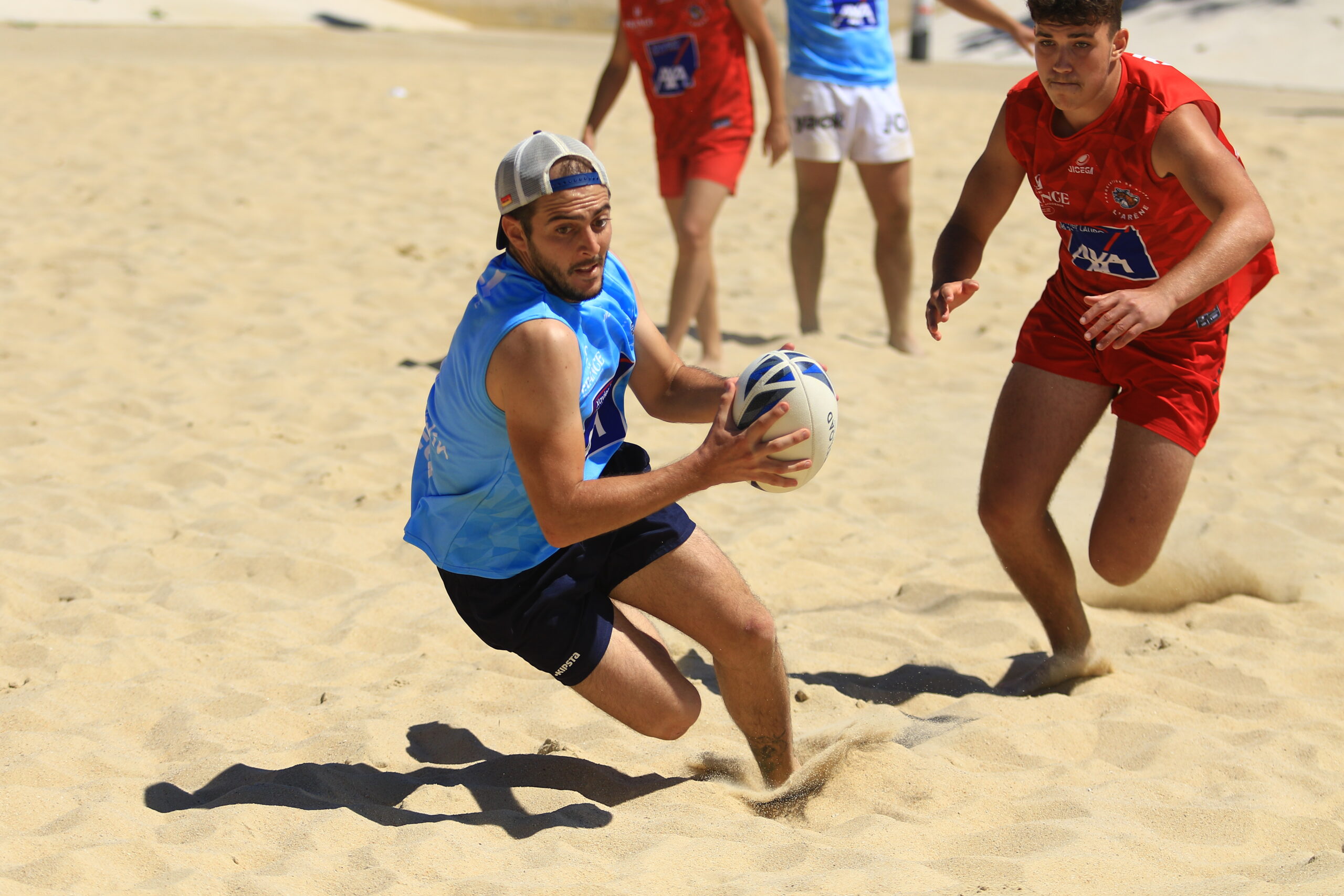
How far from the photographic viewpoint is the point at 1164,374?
336 cm

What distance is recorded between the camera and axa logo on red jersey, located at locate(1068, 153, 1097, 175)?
3.22m

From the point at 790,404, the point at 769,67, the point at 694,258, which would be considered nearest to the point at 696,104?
the point at 769,67

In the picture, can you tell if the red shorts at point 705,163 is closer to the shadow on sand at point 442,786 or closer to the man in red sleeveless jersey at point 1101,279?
the man in red sleeveless jersey at point 1101,279

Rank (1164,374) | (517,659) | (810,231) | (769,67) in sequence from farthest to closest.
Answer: (810,231)
(769,67)
(517,659)
(1164,374)

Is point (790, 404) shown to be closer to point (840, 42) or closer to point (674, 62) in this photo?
point (674, 62)

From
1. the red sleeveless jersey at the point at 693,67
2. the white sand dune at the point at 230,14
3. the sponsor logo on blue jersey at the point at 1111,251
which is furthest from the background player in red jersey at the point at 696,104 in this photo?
the white sand dune at the point at 230,14

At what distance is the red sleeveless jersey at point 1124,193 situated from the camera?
10.3ft

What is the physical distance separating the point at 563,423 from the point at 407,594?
1771mm

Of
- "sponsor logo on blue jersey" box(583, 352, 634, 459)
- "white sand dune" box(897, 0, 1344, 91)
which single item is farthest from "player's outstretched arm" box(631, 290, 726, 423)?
"white sand dune" box(897, 0, 1344, 91)

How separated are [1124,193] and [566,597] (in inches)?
67.9

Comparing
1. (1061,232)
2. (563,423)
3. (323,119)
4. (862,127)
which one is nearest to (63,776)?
(563,423)

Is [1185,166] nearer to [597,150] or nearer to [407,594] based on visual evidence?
→ [407,594]

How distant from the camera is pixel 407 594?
13.6 feet

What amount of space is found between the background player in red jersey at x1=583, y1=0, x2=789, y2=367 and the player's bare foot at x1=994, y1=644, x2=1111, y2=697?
114 inches
